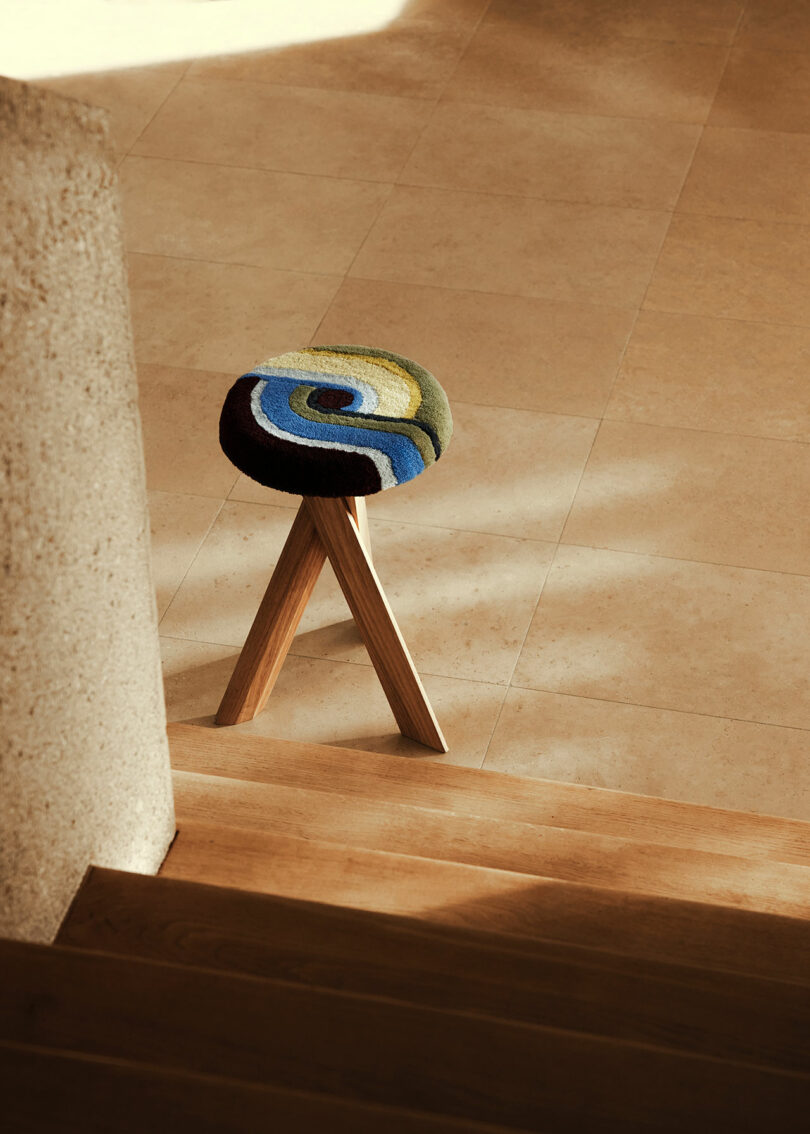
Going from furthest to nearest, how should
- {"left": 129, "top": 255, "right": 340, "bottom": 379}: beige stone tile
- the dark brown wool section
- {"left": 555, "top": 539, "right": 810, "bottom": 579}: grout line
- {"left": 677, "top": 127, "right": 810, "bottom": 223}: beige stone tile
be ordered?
{"left": 677, "top": 127, "right": 810, "bottom": 223}: beige stone tile < {"left": 129, "top": 255, "right": 340, "bottom": 379}: beige stone tile < {"left": 555, "top": 539, "right": 810, "bottom": 579}: grout line < the dark brown wool section

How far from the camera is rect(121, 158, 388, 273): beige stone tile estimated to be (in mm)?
3822

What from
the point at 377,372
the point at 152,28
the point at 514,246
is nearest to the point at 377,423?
the point at 377,372

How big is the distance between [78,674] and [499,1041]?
0.53 m

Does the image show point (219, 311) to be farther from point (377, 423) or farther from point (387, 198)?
point (377, 423)

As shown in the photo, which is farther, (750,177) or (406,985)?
(750,177)

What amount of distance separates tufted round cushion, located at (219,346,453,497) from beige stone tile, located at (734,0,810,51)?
131 inches

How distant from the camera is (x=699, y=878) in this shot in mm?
1820

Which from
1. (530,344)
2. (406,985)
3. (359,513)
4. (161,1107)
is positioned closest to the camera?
(161,1107)

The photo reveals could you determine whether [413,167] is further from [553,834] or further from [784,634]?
[553,834]

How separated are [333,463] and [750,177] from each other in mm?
2646

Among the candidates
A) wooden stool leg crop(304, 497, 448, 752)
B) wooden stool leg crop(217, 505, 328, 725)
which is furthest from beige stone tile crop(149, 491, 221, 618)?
wooden stool leg crop(304, 497, 448, 752)

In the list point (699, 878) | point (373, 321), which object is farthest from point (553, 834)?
point (373, 321)

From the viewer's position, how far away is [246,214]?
3992 mm

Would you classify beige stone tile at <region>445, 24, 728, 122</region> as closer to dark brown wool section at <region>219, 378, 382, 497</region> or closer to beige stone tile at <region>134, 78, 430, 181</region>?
beige stone tile at <region>134, 78, 430, 181</region>
